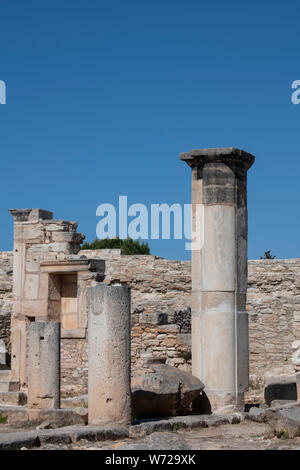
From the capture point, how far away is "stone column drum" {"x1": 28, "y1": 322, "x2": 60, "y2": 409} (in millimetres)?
10352

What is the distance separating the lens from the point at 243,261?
1112cm

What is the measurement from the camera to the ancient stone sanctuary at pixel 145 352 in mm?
8758

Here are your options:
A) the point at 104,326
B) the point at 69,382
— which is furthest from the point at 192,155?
the point at 69,382

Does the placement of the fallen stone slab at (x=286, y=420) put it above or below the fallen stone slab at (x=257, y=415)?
above

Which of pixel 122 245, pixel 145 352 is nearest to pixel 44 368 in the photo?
pixel 145 352

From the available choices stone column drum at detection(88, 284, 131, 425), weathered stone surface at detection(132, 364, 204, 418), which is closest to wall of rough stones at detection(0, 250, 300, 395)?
weathered stone surface at detection(132, 364, 204, 418)

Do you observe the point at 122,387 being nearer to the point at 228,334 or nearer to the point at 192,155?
the point at 228,334

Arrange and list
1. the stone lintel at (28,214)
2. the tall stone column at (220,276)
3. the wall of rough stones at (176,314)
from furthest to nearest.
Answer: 1. the stone lintel at (28,214)
2. the wall of rough stones at (176,314)
3. the tall stone column at (220,276)

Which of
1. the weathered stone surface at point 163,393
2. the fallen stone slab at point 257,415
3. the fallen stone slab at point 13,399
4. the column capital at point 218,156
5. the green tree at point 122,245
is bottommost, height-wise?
the fallen stone slab at point 13,399

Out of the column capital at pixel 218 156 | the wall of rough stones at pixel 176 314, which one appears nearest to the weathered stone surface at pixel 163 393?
the column capital at pixel 218 156

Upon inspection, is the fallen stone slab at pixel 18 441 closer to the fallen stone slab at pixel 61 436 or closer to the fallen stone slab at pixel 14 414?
the fallen stone slab at pixel 61 436

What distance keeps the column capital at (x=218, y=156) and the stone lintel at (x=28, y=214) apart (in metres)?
5.88

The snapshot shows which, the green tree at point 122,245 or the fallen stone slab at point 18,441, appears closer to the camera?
the fallen stone slab at point 18,441
